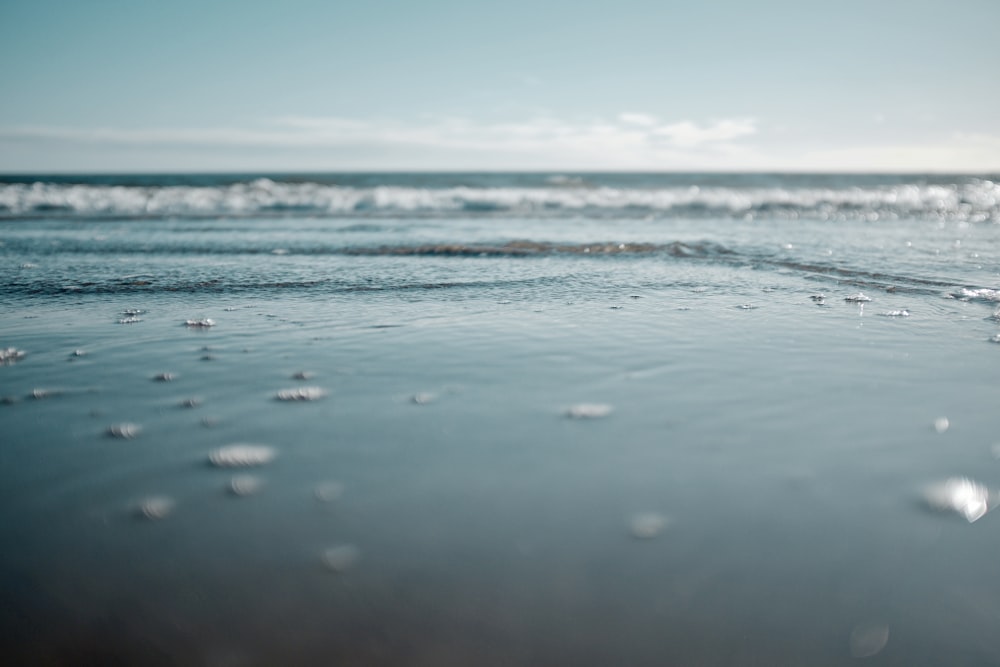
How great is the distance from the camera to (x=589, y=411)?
300 centimetres

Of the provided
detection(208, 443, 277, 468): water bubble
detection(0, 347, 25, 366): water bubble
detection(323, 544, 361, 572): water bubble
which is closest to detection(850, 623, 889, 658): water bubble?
detection(323, 544, 361, 572): water bubble

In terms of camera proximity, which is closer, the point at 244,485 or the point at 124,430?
the point at 244,485

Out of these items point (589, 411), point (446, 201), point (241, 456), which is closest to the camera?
point (241, 456)

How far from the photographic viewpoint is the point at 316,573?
179 centimetres

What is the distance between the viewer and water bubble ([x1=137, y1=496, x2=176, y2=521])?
6.94 ft

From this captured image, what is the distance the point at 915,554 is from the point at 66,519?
278 centimetres

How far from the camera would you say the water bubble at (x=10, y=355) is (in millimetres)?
3914

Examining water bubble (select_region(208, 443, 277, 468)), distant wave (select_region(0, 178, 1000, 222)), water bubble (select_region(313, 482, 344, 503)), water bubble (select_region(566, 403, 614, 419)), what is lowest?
water bubble (select_region(313, 482, 344, 503))

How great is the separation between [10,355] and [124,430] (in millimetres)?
1944

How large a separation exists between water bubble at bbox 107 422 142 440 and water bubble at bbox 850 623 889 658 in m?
2.82

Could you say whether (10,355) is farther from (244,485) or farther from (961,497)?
(961,497)

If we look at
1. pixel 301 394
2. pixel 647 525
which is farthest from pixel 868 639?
pixel 301 394

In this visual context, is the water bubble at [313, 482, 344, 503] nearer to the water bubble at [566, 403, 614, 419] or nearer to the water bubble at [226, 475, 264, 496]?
the water bubble at [226, 475, 264, 496]

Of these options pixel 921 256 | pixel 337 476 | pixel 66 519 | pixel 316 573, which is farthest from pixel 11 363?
pixel 921 256
